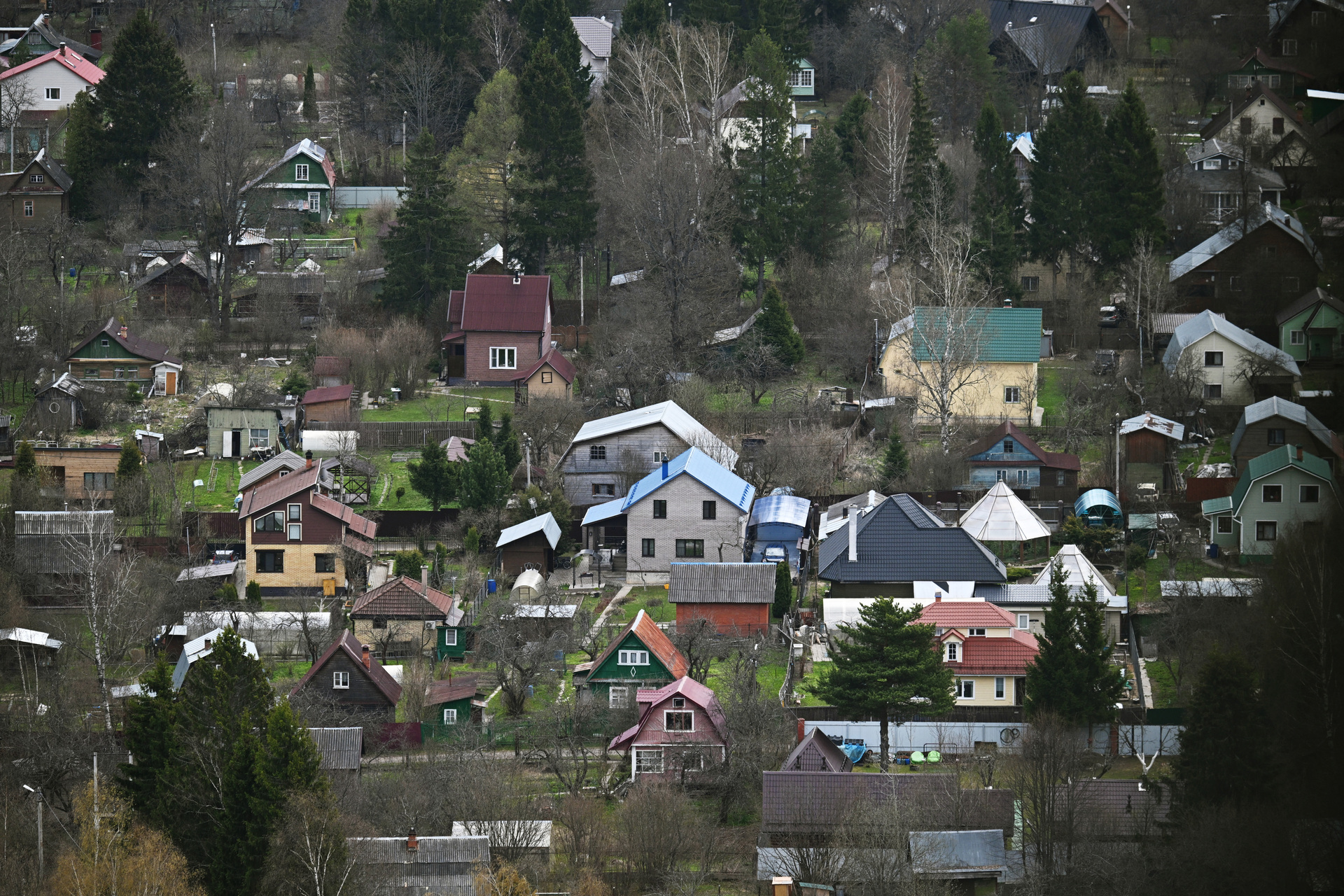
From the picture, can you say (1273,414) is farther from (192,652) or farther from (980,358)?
(192,652)

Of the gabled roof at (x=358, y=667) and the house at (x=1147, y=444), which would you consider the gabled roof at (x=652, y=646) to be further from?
the house at (x=1147, y=444)

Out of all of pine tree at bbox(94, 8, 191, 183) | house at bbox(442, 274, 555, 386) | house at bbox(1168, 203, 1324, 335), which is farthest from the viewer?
pine tree at bbox(94, 8, 191, 183)

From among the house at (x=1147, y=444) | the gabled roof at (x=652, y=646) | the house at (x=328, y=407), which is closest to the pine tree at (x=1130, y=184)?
the house at (x=1147, y=444)

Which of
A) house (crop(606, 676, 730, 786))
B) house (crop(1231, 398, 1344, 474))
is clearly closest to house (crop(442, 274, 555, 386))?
house (crop(1231, 398, 1344, 474))

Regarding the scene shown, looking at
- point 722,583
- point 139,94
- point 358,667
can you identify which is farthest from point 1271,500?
point 139,94

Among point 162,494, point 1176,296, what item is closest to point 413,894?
point 162,494

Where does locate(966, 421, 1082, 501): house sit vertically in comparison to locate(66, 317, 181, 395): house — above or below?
below

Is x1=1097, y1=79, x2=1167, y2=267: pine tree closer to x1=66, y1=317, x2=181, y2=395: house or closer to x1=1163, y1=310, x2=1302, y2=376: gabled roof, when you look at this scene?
x1=1163, y1=310, x2=1302, y2=376: gabled roof
